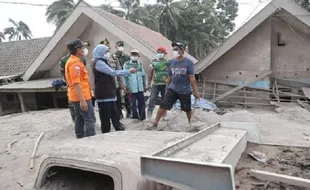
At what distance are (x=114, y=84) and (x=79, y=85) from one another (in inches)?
35.8

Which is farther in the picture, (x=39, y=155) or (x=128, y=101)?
(x=128, y=101)

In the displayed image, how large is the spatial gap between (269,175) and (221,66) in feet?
27.8

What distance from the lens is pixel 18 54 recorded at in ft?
56.0

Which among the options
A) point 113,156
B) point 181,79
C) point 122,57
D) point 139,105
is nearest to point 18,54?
point 122,57

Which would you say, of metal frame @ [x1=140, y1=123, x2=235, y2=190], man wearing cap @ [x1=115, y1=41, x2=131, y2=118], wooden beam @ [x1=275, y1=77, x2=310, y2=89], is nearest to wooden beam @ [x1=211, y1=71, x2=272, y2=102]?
wooden beam @ [x1=275, y1=77, x2=310, y2=89]

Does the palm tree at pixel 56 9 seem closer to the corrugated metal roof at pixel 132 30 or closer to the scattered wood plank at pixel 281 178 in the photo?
the corrugated metal roof at pixel 132 30

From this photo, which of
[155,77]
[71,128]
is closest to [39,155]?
[71,128]

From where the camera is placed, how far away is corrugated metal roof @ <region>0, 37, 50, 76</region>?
51.0 feet

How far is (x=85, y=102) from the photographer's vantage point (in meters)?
4.13

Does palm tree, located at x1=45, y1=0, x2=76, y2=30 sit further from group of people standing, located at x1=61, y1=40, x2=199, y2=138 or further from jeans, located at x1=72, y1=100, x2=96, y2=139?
jeans, located at x1=72, y1=100, x2=96, y2=139

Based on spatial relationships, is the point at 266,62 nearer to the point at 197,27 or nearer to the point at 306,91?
the point at 306,91

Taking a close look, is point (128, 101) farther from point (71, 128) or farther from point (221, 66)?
point (221, 66)

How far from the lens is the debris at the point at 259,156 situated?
2.92 metres

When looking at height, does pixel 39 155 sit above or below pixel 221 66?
below
